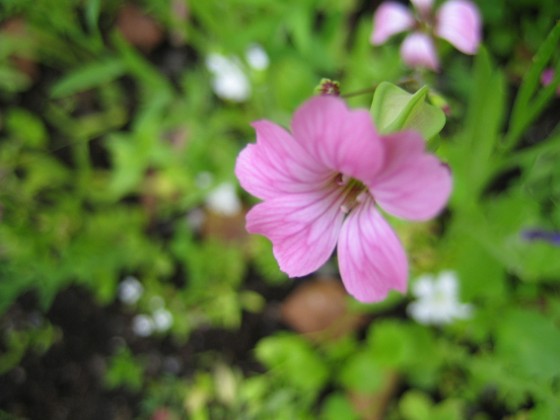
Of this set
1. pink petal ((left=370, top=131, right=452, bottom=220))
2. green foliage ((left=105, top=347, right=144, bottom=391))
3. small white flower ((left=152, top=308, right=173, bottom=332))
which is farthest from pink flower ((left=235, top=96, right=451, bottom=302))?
green foliage ((left=105, top=347, right=144, bottom=391))

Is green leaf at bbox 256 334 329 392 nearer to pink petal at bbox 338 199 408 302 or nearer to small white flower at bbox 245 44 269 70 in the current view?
small white flower at bbox 245 44 269 70

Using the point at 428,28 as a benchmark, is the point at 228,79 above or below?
above

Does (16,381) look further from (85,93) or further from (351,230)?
(351,230)

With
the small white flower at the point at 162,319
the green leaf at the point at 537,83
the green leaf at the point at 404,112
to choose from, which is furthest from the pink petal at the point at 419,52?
the small white flower at the point at 162,319

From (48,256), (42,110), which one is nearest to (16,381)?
(48,256)

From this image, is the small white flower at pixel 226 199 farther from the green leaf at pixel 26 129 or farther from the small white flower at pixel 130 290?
the green leaf at pixel 26 129

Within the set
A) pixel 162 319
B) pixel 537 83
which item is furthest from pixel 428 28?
pixel 162 319

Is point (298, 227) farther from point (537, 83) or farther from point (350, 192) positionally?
point (537, 83)
